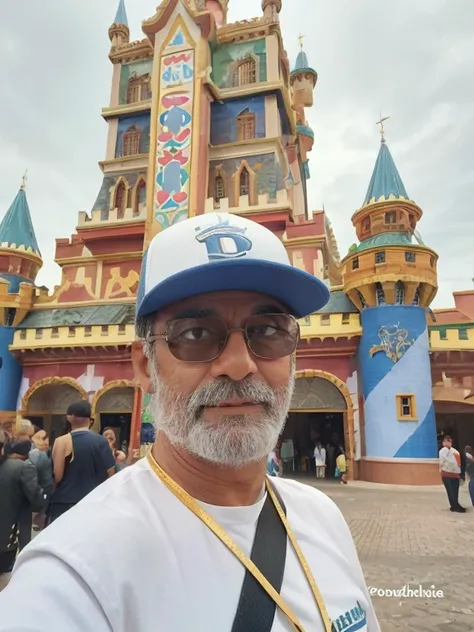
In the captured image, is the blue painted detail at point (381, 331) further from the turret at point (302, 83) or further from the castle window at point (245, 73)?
the turret at point (302, 83)

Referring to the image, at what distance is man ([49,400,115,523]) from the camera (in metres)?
4.21

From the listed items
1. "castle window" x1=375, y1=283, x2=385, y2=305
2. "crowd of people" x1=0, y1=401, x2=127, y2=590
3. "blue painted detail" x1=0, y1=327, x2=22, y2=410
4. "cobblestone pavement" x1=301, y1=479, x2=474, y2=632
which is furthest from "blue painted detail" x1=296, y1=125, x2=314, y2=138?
"crowd of people" x1=0, y1=401, x2=127, y2=590

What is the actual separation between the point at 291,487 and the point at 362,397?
12923 mm

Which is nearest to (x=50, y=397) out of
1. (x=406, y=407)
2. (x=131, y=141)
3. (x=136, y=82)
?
(x=131, y=141)

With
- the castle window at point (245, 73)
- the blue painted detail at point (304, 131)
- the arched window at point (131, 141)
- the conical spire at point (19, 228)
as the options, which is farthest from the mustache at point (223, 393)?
the blue painted detail at point (304, 131)

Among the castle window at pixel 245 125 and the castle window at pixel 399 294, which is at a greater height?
the castle window at pixel 245 125

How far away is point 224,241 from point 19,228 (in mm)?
20393

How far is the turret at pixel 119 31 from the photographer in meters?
23.1

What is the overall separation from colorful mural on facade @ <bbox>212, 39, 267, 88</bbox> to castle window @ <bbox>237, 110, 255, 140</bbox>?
1882 millimetres

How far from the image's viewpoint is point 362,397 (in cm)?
1394

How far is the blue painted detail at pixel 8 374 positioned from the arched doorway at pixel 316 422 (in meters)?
9.77

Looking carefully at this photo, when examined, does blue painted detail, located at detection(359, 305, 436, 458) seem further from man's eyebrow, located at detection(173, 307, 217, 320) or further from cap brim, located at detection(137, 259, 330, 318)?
man's eyebrow, located at detection(173, 307, 217, 320)

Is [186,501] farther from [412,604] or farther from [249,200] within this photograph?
[249,200]

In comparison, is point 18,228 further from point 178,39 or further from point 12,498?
point 12,498
